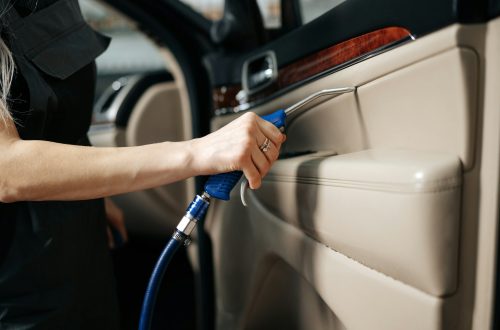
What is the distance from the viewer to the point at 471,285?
60 cm

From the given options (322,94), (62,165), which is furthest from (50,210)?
(322,94)

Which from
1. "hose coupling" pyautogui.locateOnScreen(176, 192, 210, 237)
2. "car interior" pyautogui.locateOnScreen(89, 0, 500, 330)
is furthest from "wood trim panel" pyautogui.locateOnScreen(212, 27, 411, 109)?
"hose coupling" pyautogui.locateOnScreen(176, 192, 210, 237)

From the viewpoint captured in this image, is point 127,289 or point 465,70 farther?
point 127,289

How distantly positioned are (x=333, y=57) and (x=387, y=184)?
313mm

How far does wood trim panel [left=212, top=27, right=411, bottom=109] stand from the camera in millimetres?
689

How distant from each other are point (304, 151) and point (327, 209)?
0.73 ft

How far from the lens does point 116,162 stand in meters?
0.66

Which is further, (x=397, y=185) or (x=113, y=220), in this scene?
(x=113, y=220)

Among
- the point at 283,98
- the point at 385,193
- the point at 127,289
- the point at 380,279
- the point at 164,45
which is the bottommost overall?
the point at 127,289

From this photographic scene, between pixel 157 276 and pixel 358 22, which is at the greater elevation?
pixel 358 22

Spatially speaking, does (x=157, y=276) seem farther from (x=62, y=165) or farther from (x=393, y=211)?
(x=393, y=211)

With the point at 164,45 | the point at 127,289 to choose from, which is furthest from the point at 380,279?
the point at 127,289

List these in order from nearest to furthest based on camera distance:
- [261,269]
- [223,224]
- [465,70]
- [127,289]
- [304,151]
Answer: [465,70] < [304,151] < [261,269] < [223,224] < [127,289]

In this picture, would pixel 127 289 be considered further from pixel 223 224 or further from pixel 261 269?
pixel 261 269
